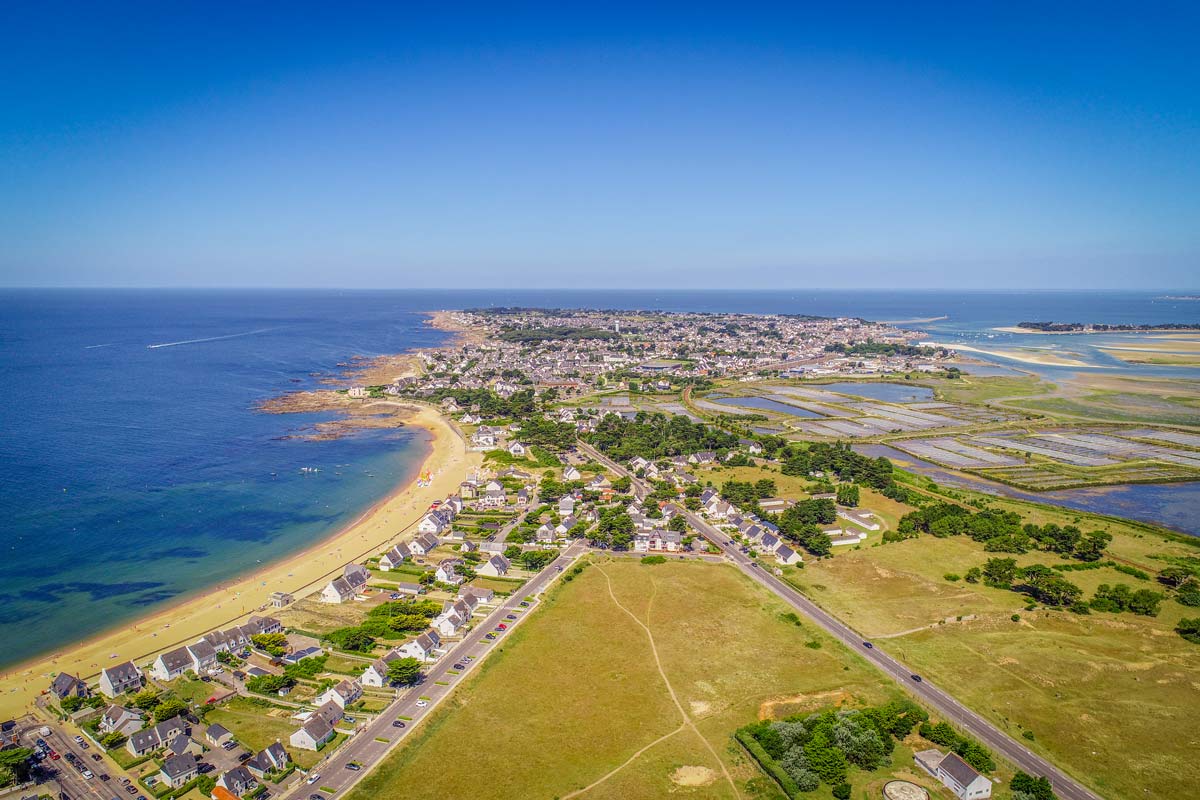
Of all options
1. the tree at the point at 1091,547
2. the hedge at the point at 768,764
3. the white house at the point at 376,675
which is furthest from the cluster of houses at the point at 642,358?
the hedge at the point at 768,764

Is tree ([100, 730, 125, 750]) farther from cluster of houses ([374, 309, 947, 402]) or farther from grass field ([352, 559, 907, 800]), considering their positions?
cluster of houses ([374, 309, 947, 402])

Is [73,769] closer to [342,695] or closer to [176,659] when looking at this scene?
[176,659]

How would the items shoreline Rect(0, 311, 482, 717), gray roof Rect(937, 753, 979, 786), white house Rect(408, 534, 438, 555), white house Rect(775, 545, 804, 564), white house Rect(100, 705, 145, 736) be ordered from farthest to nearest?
1. white house Rect(408, 534, 438, 555)
2. white house Rect(775, 545, 804, 564)
3. shoreline Rect(0, 311, 482, 717)
4. white house Rect(100, 705, 145, 736)
5. gray roof Rect(937, 753, 979, 786)

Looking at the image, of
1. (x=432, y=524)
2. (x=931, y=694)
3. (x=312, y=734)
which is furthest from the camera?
(x=432, y=524)

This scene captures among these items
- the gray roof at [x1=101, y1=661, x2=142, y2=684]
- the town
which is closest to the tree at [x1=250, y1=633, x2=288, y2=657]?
the town

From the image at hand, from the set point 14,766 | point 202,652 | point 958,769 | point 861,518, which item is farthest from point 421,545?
point 861,518

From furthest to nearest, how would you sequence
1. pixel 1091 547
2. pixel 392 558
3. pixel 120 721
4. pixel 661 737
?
1. pixel 1091 547
2. pixel 392 558
3. pixel 661 737
4. pixel 120 721

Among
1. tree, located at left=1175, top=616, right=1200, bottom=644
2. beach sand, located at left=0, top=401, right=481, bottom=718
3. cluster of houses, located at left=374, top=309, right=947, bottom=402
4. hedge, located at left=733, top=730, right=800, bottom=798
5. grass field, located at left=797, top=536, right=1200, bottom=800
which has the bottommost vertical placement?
beach sand, located at left=0, top=401, right=481, bottom=718
